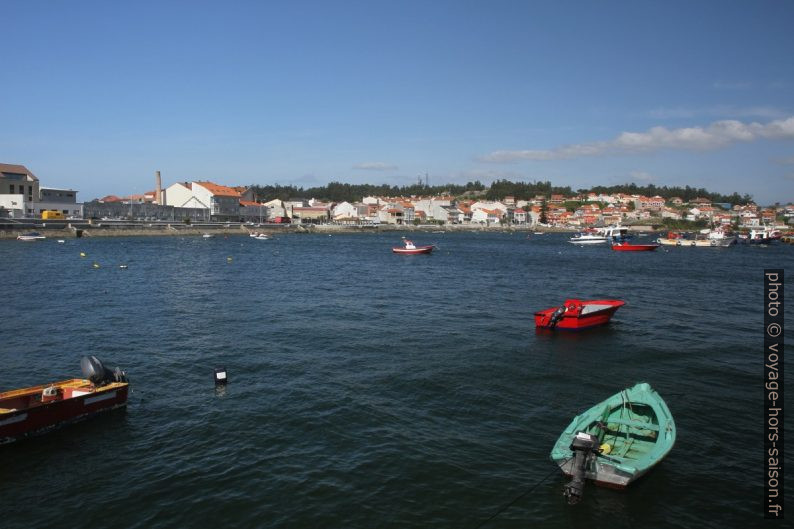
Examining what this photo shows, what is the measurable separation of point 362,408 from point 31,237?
78179mm

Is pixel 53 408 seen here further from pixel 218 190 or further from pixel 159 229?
pixel 218 190

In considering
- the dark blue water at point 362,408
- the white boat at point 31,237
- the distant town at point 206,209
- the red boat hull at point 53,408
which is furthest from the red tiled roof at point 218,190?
the red boat hull at point 53,408

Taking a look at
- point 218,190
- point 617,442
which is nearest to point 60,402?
point 617,442

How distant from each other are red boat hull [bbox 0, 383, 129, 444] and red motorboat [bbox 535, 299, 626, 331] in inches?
731

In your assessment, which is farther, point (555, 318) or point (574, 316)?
point (574, 316)

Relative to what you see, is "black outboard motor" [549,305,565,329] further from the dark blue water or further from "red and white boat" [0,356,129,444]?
"red and white boat" [0,356,129,444]

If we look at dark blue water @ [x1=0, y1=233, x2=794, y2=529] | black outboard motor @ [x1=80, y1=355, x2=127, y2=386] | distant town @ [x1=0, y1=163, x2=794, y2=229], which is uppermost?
distant town @ [x1=0, y1=163, x2=794, y2=229]

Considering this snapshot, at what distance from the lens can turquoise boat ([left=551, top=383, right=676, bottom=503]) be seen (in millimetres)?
11164

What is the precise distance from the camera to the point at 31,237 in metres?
75.2

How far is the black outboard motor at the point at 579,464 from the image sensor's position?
10969 mm

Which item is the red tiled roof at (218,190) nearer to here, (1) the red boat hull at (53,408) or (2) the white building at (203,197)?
(2) the white building at (203,197)

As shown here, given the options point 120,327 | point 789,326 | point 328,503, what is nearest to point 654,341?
point 789,326

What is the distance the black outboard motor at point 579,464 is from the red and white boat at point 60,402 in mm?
12222

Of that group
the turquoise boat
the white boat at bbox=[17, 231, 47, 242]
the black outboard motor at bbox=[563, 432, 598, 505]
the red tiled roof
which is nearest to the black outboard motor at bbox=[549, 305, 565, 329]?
the turquoise boat
